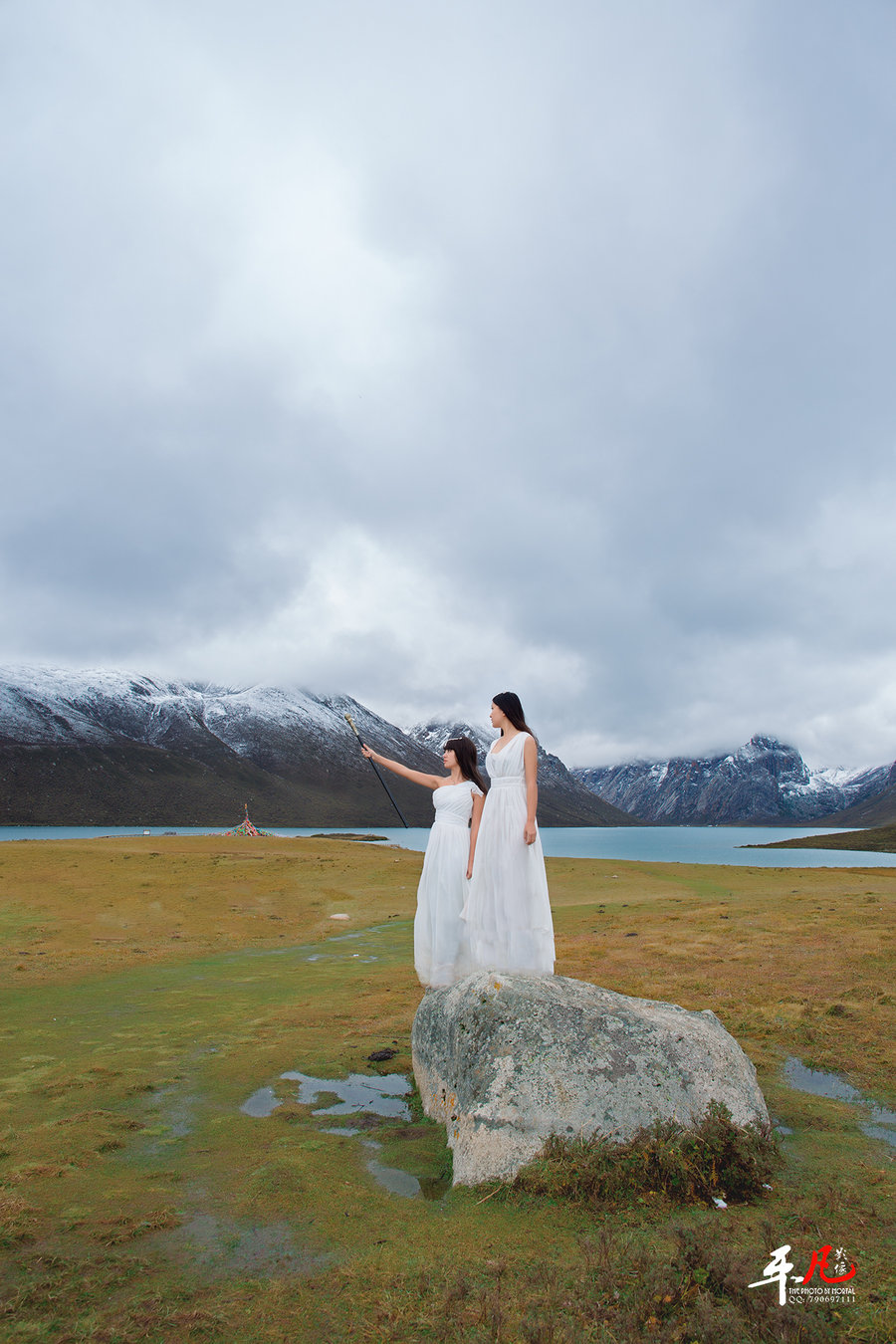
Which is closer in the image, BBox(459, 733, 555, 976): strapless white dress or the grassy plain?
the grassy plain

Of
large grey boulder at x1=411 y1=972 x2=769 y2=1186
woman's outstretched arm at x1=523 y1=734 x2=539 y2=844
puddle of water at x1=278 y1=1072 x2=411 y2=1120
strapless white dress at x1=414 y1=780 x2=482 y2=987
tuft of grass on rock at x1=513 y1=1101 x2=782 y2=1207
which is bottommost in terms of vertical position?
puddle of water at x1=278 y1=1072 x2=411 y2=1120

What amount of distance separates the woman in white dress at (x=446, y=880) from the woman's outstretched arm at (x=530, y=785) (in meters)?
1.00

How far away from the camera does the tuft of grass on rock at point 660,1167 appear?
182 inches

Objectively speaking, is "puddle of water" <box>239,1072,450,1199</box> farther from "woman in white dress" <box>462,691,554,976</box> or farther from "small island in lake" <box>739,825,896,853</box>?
"small island in lake" <box>739,825,896,853</box>

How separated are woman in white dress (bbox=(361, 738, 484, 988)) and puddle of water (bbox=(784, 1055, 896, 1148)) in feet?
12.3

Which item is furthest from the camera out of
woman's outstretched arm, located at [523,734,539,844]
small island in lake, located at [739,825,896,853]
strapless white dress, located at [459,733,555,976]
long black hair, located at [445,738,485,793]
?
small island in lake, located at [739,825,896,853]

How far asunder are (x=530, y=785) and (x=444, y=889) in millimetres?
1933

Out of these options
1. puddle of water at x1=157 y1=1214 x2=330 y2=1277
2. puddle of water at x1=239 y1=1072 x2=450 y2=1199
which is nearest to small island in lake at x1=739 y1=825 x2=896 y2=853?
puddle of water at x1=239 y1=1072 x2=450 y2=1199

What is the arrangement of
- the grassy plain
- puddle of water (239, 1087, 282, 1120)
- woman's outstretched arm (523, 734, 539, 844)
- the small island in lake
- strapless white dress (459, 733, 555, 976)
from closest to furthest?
the grassy plain → puddle of water (239, 1087, 282, 1120) → woman's outstretched arm (523, 734, 539, 844) → strapless white dress (459, 733, 555, 976) → the small island in lake

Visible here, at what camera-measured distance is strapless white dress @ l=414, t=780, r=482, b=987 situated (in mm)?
8477

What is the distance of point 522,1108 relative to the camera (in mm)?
5168

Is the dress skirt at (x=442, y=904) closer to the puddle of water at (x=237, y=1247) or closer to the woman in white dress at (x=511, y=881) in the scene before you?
the woman in white dress at (x=511, y=881)

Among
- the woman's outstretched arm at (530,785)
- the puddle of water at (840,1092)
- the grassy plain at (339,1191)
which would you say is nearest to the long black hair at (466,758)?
the woman's outstretched arm at (530,785)

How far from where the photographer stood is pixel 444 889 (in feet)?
28.1
